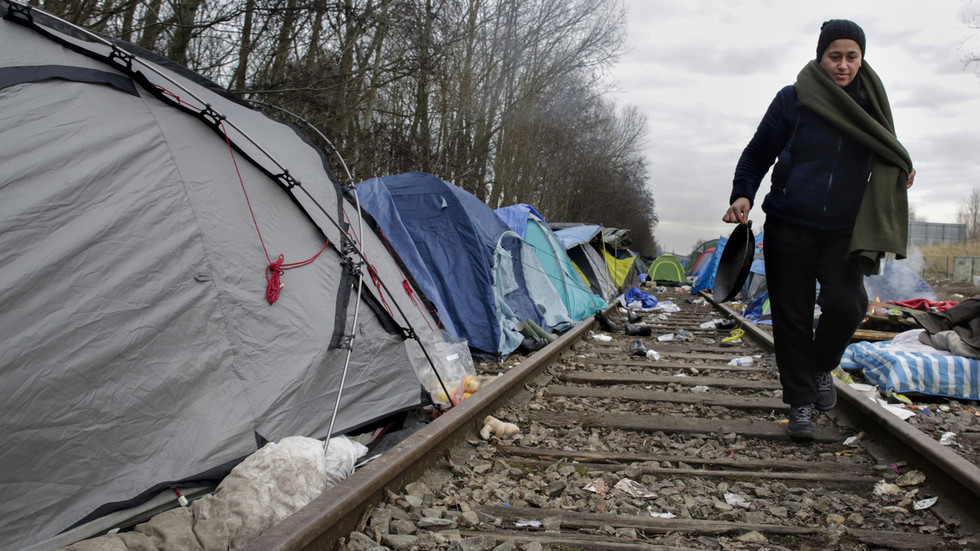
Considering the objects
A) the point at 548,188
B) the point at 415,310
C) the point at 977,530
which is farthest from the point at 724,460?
the point at 548,188

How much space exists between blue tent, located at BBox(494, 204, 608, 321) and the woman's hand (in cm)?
478

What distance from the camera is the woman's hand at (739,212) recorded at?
126 inches

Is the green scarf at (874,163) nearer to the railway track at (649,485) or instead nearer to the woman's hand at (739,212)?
the woman's hand at (739,212)

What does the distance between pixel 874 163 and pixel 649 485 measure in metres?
→ 1.82

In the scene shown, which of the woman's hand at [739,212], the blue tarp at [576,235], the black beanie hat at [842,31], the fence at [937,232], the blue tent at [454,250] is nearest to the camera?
the black beanie hat at [842,31]

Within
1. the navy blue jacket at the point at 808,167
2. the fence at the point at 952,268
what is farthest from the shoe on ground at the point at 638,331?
the fence at the point at 952,268

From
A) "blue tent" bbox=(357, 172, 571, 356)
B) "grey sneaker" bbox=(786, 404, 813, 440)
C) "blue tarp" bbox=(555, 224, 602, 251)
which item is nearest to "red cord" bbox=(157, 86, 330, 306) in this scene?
"blue tent" bbox=(357, 172, 571, 356)

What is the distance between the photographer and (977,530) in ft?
6.64

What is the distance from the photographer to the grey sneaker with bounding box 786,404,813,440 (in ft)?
10.1

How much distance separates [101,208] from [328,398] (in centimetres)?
133

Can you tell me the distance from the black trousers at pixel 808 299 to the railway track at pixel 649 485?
36 centimetres

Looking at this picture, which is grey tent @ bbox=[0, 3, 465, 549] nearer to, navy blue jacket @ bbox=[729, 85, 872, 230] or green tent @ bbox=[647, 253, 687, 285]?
navy blue jacket @ bbox=[729, 85, 872, 230]

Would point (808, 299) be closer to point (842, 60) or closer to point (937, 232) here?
point (842, 60)

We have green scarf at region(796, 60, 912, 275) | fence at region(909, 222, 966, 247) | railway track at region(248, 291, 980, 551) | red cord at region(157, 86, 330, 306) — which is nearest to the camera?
railway track at region(248, 291, 980, 551)
